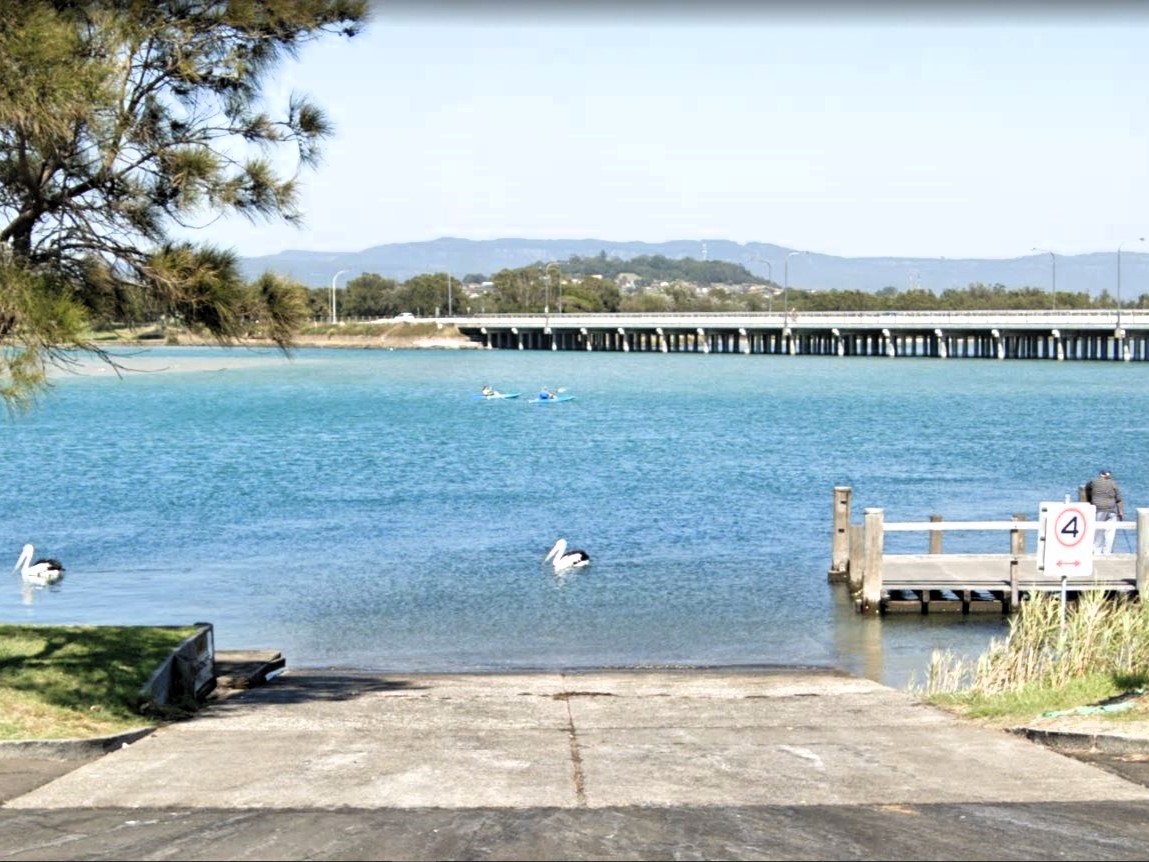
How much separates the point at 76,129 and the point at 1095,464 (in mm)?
47990

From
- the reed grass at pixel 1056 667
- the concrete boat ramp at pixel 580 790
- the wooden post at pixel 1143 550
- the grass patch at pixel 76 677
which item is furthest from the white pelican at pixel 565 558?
the concrete boat ramp at pixel 580 790

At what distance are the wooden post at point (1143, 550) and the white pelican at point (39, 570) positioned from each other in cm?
1889

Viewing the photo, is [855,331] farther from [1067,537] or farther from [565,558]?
[1067,537]

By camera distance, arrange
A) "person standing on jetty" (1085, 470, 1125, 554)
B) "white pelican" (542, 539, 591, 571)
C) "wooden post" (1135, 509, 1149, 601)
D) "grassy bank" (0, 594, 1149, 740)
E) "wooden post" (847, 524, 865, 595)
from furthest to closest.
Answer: "white pelican" (542, 539, 591, 571)
"person standing on jetty" (1085, 470, 1125, 554)
"wooden post" (847, 524, 865, 595)
"wooden post" (1135, 509, 1149, 601)
"grassy bank" (0, 594, 1149, 740)

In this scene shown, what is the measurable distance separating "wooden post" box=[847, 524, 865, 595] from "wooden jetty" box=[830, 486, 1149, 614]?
0.02m

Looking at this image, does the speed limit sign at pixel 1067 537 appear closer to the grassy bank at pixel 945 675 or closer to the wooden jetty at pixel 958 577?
the grassy bank at pixel 945 675

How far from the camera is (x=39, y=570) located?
29312 millimetres

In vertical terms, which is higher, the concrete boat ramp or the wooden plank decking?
the concrete boat ramp

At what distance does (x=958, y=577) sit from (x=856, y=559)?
185 cm

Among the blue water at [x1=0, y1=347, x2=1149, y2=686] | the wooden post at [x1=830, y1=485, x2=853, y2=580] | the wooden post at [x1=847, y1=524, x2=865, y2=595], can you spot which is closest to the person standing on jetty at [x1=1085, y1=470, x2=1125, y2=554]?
the blue water at [x1=0, y1=347, x2=1149, y2=686]

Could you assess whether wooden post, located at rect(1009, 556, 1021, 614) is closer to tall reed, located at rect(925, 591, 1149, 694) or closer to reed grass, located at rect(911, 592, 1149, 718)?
reed grass, located at rect(911, 592, 1149, 718)

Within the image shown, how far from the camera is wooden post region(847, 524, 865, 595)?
26392 millimetres

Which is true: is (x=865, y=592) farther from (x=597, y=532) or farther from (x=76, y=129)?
(x=76, y=129)

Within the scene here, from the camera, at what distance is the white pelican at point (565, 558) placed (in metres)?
30.9
